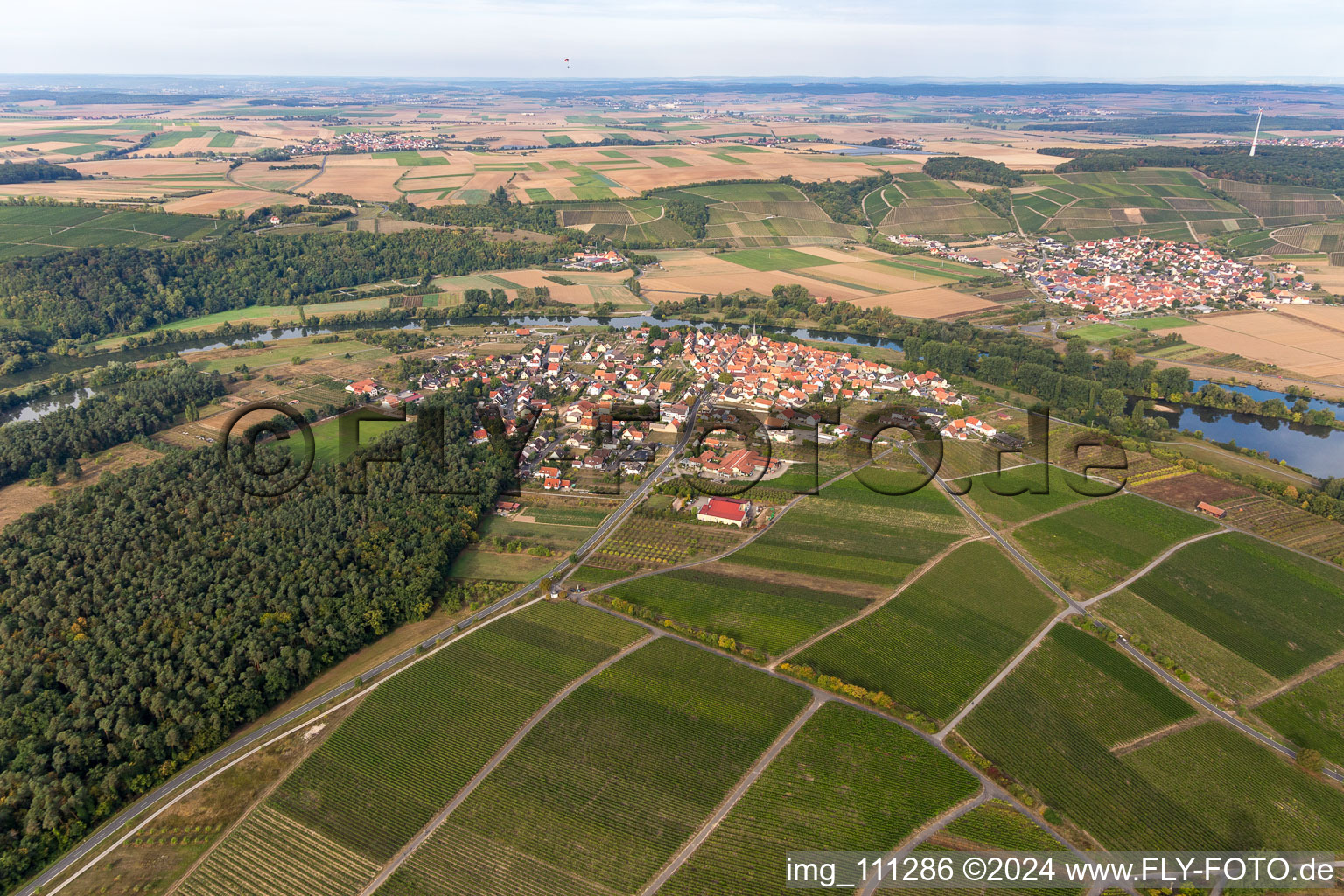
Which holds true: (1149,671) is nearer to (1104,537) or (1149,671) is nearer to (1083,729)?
(1083,729)

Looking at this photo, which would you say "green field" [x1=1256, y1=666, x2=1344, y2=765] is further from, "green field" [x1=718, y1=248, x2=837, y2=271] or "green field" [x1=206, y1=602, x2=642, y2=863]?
"green field" [x1=718, y1=248, x2=837, y2=271]

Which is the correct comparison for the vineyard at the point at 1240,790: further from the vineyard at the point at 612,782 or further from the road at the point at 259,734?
the road at the point at 259,734

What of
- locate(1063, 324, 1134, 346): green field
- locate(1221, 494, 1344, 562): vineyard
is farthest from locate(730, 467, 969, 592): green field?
locate(1063, 324, 1134, 346): green field

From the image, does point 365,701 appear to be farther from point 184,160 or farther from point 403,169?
point 184,160

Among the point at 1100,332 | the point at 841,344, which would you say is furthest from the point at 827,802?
the point at 1100,332

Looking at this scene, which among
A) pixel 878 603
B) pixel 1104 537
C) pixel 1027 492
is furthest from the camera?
pixel 1027 492

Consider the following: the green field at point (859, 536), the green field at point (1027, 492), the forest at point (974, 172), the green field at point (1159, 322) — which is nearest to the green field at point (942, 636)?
the green field at point (859, 536)

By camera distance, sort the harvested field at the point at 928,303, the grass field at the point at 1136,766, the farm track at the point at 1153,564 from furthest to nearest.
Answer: the harvested field at the point at 928,303 < the farm track at the point at 1153,564 < the grass field at the point at 1136,766
